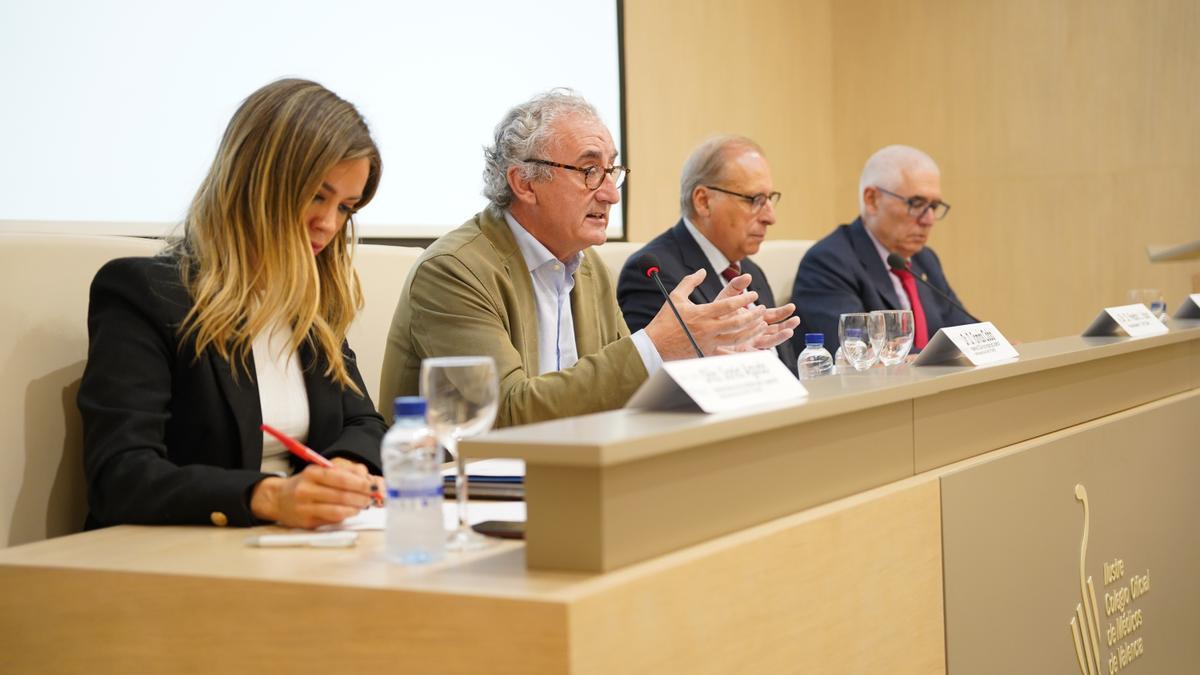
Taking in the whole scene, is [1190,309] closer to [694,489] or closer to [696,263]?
[696,263]

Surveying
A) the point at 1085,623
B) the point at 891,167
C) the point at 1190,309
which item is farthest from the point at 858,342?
the point at 891,167

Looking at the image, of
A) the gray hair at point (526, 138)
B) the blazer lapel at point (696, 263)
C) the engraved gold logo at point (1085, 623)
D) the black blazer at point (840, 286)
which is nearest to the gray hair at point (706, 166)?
the blazer lapel at point (696, 263)

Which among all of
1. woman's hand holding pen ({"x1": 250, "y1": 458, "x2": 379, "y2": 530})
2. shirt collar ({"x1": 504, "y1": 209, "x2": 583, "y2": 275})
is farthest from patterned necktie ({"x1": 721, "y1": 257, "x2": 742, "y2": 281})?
woman's hand holding pen ({"x1": 250, "y1": 458, "x2": 379, "y2": 530})

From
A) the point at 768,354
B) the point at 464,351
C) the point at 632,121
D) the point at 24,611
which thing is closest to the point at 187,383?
the point at 24,611

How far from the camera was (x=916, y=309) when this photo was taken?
396 centimetres

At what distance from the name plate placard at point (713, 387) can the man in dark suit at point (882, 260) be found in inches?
86.3

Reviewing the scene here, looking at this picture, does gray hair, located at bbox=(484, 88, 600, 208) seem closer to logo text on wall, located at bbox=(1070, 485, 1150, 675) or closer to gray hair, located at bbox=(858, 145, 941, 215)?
logo text on wall, located at bbox=(1070, 485, 1150, 675)

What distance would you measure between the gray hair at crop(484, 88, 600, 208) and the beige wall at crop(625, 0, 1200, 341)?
215 centimetres

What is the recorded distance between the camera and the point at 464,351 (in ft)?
7.32

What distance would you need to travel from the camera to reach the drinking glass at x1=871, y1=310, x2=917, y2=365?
2.18m

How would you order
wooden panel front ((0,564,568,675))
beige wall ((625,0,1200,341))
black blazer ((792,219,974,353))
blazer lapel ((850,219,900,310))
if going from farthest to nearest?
1. beige wall ((625,0,1200,341))
2. blazer lapel ((850,219,900,310))
3. black blazer ((792,219,974,353))
4. wooden panel front ((0,564,568,675))

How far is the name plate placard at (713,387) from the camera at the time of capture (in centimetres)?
134

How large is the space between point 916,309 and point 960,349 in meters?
2.06

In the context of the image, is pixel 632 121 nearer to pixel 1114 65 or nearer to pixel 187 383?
pixel 1114 65
